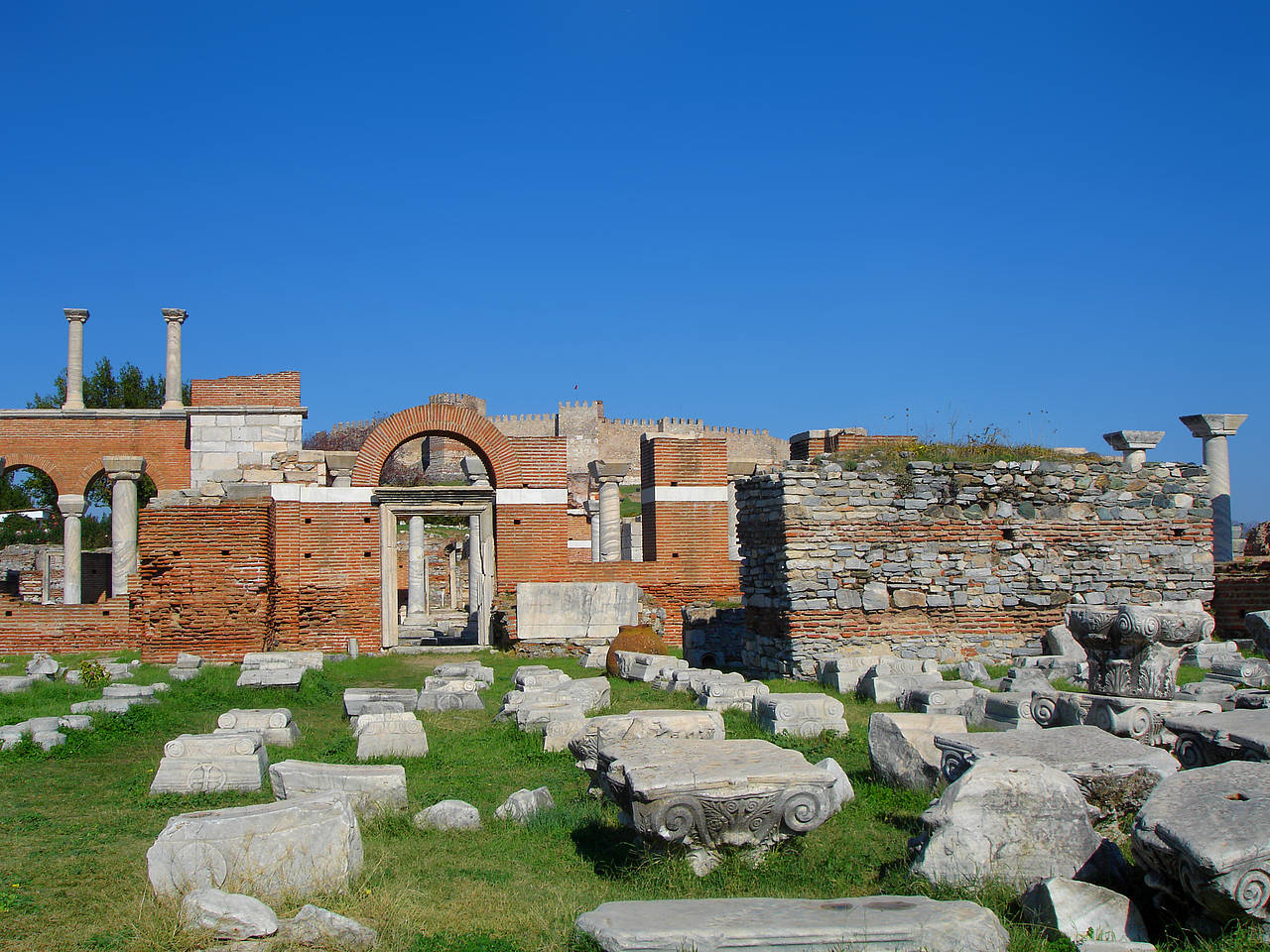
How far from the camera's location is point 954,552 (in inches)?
540

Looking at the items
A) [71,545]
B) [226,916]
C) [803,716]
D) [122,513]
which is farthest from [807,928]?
[71,545]

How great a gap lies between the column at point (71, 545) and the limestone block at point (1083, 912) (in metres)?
25.5

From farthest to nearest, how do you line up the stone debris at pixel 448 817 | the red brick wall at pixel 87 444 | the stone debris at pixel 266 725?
the red brick wall at pixel 87 444 < the stone debris at pixel 266 725 < the stone debris at pixel 448 817

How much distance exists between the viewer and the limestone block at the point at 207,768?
23.9ft

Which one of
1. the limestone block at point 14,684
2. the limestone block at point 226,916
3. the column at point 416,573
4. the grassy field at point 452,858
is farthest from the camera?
the column at point 416,573

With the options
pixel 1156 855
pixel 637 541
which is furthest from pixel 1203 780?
pixel 637 541

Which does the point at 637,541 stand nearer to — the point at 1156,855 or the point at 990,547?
the point at 990,547

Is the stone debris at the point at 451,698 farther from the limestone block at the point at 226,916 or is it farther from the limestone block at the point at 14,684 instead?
the limestone block at the point at 226,916

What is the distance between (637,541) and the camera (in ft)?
108

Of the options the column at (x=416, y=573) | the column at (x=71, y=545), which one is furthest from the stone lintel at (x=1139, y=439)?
the column at (x=71, y=545)

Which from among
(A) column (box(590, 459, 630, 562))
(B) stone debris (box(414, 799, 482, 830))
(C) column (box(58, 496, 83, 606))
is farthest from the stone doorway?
(B) stone debris (box(414, 799, 482, 830))

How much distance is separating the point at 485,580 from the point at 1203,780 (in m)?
15.5

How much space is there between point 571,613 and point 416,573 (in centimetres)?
1346

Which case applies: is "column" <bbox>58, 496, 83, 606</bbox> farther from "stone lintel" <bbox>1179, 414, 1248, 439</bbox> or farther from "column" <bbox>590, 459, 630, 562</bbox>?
"stone lintel" <bbox>1179, 414, 1248, 439</bbox>
